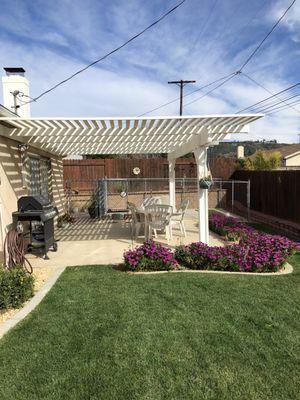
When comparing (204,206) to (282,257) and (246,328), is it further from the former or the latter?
(246,328)

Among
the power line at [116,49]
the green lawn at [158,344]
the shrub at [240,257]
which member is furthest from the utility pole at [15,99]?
Result: the shrub at [240,257]

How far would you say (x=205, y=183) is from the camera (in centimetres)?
648

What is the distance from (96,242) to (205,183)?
3.24 m

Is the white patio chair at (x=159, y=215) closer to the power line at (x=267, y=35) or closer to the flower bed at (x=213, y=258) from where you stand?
the flower bed at (x=213, y=258)

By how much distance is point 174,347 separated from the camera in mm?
3098

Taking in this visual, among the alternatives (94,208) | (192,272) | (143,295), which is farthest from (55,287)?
(94,208)

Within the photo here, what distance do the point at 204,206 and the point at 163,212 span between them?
124 cm

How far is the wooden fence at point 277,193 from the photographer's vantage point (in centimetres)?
1127

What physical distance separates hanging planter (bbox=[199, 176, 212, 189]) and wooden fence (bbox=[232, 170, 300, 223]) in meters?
5.75

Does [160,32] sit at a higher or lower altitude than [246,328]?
higher

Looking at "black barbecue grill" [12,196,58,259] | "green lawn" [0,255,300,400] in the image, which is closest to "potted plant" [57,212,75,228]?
"black barbecue grill" [12,196,58,259]

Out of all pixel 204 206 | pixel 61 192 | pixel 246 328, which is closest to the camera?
pixel 246 328

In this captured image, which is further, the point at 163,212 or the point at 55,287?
the point at 163,212

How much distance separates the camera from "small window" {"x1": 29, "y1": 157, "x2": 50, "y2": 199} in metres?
8.27
